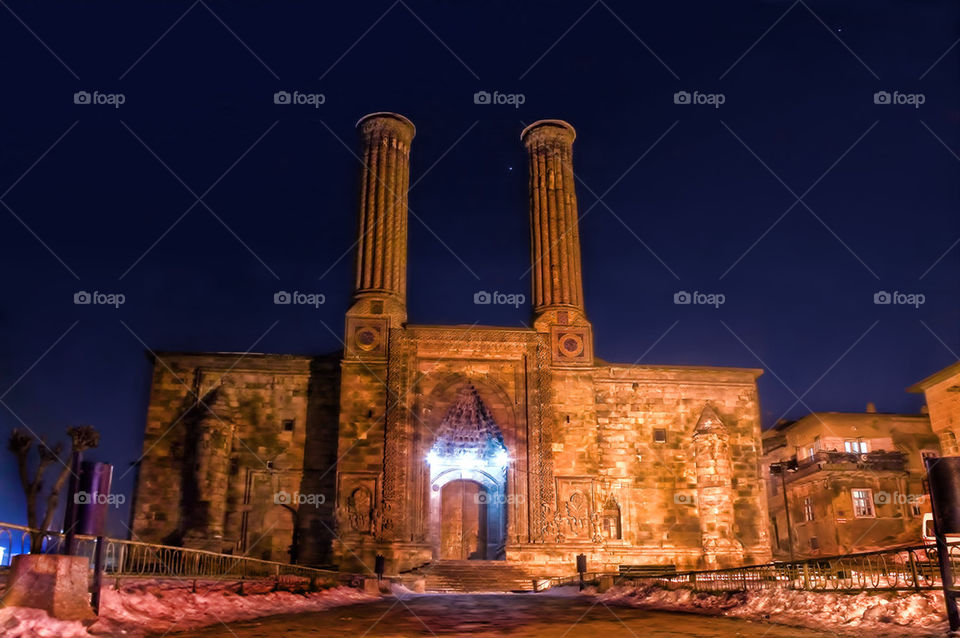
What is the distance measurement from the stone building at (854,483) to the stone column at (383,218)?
60.0ft

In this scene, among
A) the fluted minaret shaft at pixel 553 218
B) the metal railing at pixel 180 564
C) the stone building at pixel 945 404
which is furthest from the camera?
the stone building at pixel 945 404

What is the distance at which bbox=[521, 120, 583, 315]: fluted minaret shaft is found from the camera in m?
27.0

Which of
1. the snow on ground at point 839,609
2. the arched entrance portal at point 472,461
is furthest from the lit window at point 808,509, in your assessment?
the snow on ground at point 839,609

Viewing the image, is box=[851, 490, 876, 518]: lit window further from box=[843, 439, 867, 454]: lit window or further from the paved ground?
the paved ground

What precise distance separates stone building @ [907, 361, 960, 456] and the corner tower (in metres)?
24.3

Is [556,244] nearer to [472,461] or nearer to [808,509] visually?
[472,461]

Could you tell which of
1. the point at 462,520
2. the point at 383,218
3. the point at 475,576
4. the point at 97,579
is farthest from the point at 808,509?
the point at 97,579

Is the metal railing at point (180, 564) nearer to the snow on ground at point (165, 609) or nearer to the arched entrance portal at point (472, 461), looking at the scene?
the snow on ground at point (165, 609)

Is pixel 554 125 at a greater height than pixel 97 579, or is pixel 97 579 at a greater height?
pixel 554 125

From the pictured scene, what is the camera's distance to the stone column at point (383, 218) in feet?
85.4

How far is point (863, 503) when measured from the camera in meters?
34.0

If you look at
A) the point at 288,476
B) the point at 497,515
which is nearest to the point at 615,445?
the point at 497,515

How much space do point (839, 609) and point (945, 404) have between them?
30.3 meters

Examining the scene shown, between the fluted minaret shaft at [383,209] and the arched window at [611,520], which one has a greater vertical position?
the fluted minaret shaft at [383,209]
